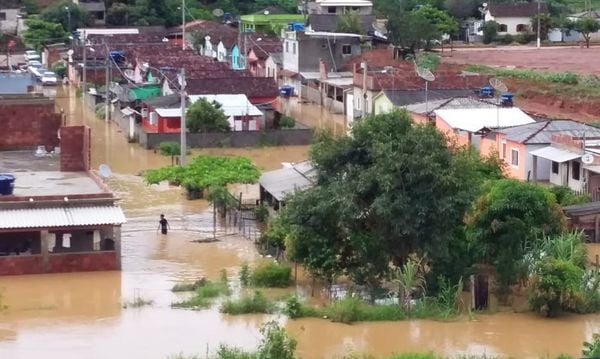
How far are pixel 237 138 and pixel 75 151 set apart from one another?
1205 cm

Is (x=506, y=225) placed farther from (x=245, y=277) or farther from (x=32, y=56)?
(x=32, y=56)

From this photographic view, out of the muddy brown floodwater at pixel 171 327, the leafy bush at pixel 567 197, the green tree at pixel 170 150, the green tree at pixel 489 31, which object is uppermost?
the green tree at pixel 489 31

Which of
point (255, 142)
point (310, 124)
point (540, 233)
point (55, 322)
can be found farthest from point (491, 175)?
point (310, 124)

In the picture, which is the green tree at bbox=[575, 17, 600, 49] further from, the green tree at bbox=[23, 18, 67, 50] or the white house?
the green tree at bbox=[23, 18, 67, 50]

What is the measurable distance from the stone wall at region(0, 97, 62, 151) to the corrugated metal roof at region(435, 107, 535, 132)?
9.46 meters

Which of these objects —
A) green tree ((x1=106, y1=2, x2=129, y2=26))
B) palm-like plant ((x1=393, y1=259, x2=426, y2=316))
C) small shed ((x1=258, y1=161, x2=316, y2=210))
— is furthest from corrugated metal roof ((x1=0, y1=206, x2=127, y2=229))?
green tree ((x1=106, y1=2, x2=129, y2=26))

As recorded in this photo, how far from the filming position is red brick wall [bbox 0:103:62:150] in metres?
29.9

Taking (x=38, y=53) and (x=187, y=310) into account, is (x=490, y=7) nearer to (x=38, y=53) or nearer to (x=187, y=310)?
(x=38, y=53)

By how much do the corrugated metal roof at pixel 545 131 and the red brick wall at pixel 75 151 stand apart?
9.30m

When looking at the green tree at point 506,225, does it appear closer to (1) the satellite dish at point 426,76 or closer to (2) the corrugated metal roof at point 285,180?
(2) the corrugated metal roof at point 285,180

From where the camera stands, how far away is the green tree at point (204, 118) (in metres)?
39.1

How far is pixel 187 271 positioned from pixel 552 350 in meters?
7.14

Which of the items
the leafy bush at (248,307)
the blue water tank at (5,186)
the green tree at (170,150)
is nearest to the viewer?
the leafy bush at (248,307)

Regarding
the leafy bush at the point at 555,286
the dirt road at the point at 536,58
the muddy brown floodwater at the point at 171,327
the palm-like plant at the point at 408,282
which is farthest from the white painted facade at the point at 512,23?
the leafy bush at the point at 555,286
